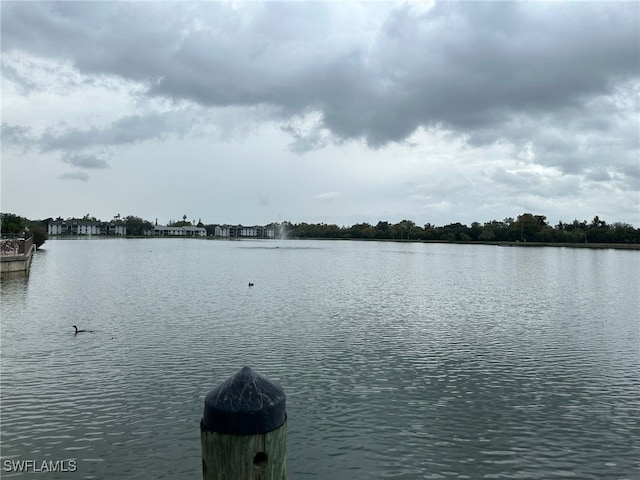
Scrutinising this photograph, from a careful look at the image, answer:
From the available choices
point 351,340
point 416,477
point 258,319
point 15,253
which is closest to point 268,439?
point 416,477

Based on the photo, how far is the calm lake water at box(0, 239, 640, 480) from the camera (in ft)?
37.8

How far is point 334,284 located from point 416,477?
1452 inches

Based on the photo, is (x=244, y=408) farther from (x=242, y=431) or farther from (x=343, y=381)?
(x=343, y=381)

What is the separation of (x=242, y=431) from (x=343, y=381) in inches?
539

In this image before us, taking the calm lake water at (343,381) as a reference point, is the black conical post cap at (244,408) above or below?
above

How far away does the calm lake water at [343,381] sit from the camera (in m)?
11.5

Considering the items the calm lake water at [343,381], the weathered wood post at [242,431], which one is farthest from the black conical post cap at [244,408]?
the calm lake water at [343,381]

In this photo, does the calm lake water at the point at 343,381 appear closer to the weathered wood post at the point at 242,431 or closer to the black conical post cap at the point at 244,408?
the weathered wood post at the point at 242,431

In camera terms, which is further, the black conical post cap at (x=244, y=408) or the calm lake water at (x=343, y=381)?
the calm lake water at (x=343, y=381)

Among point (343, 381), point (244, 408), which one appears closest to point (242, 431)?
point (244, 408)

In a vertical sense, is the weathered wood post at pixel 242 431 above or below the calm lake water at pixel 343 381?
above

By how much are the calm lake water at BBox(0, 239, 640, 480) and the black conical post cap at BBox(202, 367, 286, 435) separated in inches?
306

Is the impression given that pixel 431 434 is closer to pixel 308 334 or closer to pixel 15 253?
pixel 308 334

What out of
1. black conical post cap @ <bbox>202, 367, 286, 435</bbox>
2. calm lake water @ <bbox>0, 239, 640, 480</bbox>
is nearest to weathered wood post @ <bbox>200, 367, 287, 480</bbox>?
black conical post cap @ <bbox>202, 367, 286, 435</bbox>
